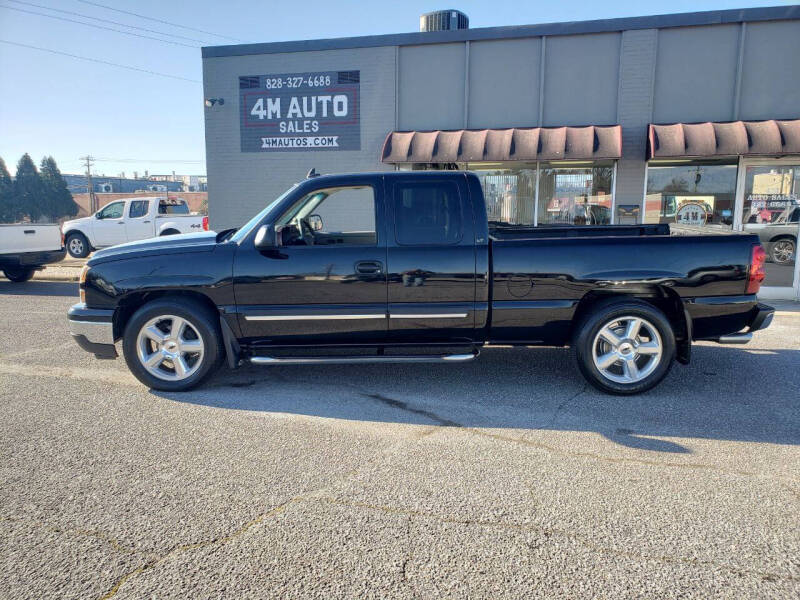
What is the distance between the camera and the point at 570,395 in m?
4.96

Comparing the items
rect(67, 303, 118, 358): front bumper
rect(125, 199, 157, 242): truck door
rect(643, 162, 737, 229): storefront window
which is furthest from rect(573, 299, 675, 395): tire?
rect(125, 199, 157, 242): truck door

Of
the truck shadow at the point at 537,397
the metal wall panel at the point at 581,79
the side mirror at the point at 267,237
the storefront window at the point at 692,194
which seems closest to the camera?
the truck shadow at the point at 537,397

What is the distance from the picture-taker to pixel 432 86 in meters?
13.4

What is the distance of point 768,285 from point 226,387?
33.4ft

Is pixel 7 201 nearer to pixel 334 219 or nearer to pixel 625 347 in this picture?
pixel 334 219

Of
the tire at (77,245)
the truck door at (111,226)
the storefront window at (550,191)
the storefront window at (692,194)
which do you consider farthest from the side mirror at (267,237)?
the tire at (77,245)

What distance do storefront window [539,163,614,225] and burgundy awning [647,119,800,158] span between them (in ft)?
4.36

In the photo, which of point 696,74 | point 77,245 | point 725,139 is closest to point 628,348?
point 725,139

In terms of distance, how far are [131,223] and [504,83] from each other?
12073mm

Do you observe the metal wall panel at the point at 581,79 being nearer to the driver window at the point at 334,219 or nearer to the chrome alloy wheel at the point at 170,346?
the driver window at the point at 334,219

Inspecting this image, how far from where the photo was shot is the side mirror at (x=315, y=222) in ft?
18.3

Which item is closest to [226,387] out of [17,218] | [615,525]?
[615,525]

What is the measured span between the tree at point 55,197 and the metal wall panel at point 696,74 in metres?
67.2

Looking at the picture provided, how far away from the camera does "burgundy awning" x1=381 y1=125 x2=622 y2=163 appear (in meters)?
11.8
